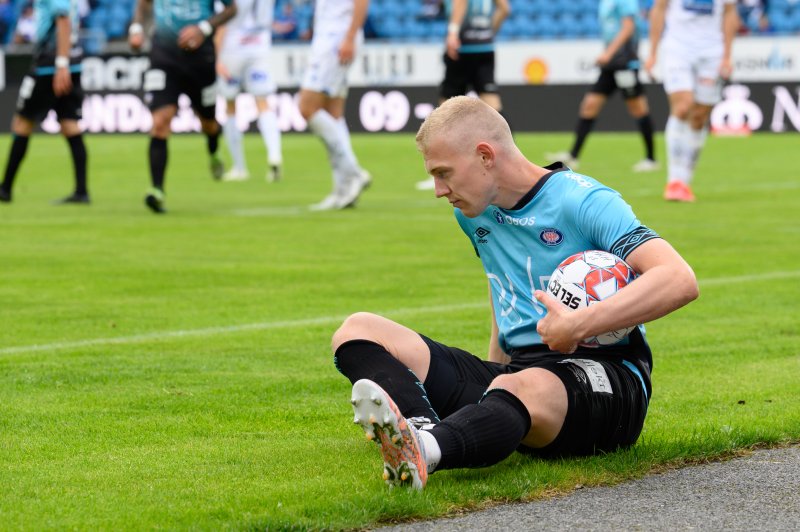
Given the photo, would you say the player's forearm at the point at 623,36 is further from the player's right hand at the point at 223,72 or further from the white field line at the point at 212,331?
the white field line at the point at 212,331

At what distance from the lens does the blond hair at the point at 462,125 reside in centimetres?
417

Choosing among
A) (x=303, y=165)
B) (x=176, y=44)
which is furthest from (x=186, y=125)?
(x=176, y=44)

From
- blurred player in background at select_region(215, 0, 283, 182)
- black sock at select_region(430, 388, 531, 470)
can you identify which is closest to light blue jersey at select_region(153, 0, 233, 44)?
blurred player in background at select_region(215, 0, 283, 182)

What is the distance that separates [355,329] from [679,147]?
9.85 meters

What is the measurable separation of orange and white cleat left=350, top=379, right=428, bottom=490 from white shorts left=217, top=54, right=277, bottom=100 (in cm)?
1435

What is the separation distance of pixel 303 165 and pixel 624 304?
16620 mm

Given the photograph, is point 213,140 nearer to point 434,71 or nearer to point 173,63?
point 173,63

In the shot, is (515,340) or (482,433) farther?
(515,340)

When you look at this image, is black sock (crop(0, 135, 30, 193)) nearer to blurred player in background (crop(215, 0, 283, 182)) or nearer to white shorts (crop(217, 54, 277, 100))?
blurred player in background (crop(215, 0, 283, 182))

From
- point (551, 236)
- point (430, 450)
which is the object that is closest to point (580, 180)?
point (551, 236)

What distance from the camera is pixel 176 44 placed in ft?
42.6

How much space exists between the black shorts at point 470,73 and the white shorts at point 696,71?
2644mm

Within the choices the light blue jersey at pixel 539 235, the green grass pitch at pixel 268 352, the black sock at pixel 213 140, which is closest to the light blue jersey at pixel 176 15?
the green grass pitch at pixel 268 352

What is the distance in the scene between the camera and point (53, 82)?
44.9 ft
